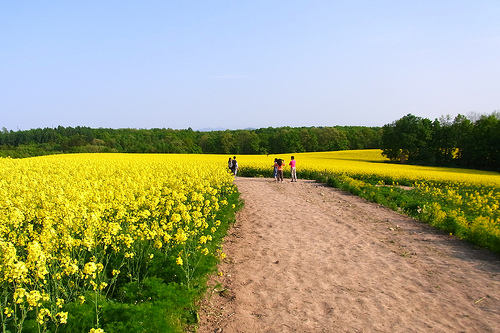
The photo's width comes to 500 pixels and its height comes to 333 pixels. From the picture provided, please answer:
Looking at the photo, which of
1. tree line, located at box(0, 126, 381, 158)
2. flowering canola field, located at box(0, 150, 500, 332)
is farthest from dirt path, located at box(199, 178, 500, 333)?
tree line, located at box(0, 126, 381, 158)

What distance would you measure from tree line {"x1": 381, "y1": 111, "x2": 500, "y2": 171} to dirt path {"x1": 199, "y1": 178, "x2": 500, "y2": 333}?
161 ft

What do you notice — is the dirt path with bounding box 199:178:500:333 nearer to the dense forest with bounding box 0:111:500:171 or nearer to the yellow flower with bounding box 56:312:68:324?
the yellow flower with bounding box 56:312:68:324

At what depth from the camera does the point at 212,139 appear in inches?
3617

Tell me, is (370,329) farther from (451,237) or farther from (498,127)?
(498,127)

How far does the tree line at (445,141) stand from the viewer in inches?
2079

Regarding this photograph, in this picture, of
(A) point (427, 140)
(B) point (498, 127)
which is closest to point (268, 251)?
(B) point (498, 127)

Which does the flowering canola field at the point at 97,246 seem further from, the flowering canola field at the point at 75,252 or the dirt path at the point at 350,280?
the dirt path at the point at 350,280

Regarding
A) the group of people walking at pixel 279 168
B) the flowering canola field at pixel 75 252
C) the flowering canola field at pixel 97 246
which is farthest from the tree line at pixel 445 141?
the flowering canola field at pixel 75 252

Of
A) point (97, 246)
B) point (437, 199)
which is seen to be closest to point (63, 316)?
point (97, 246)

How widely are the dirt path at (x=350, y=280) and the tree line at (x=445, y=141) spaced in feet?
161

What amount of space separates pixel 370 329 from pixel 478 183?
2639cm

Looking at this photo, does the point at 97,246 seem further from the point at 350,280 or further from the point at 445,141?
the point at 445,141

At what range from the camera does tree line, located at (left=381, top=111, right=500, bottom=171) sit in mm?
52812

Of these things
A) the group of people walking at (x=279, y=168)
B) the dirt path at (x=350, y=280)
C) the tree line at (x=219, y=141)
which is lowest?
the dirt path at (x=350, y=280)
